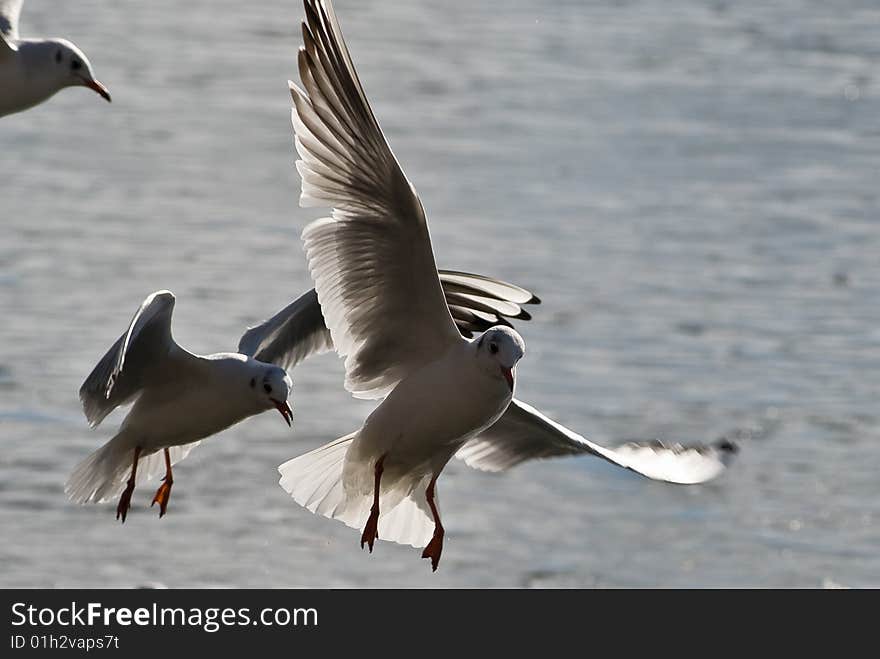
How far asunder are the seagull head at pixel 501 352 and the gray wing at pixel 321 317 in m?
0.79

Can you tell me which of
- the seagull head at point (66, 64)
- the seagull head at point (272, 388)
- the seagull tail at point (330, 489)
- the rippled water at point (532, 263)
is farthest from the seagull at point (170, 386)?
the rippled water at point (532, 263)

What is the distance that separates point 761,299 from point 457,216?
288 cm

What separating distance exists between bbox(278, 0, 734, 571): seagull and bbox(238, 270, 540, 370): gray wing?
1.25ft

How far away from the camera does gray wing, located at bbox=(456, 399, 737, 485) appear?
266 inches

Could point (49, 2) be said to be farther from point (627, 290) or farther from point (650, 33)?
point (627, 290)

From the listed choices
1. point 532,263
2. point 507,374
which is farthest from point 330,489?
point 532,263

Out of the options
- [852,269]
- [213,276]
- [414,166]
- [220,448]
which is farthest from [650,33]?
[220,448]

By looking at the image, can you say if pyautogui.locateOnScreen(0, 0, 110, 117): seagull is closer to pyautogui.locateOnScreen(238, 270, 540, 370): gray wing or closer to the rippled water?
pyautogui.locateOnScreen(238, 270, 540, 370): gray wing

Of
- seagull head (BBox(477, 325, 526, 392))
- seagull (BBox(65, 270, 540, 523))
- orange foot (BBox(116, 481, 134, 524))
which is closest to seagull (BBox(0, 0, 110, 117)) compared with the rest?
seagull (BBox(65, 270, 540, 523))

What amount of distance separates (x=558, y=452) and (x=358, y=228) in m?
1.43

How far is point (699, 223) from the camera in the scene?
56.7 ft

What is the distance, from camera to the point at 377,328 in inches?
246

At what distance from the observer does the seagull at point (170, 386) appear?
5973 mm
